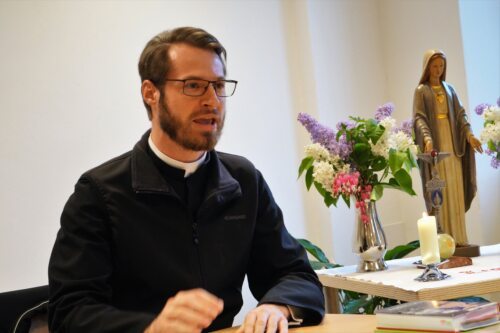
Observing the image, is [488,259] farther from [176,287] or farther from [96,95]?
[96,95]

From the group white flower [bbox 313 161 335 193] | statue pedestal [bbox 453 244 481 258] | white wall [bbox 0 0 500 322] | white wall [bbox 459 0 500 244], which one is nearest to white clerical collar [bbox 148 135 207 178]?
white flower [bbox 313 161 335 193]

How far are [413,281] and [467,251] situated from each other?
56 cm

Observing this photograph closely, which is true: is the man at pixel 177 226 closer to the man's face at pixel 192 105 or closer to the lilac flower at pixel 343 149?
the man's face at pixel 192 105

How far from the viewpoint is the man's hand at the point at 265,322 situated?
1.55 meters

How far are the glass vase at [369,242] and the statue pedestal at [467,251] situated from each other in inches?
12.9

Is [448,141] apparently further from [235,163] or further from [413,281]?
[235,163]

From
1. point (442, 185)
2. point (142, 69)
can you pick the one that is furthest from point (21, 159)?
point (442, 185)

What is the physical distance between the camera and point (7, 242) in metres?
3.33

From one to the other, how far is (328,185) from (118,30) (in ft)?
5.82

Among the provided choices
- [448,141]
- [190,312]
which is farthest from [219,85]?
[448,141]

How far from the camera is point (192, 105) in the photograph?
190 centimetres

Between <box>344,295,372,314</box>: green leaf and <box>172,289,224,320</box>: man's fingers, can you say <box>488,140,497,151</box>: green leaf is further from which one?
<box>172,289,224,320</box>: man's fingers

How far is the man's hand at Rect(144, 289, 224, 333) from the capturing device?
138 centimetres

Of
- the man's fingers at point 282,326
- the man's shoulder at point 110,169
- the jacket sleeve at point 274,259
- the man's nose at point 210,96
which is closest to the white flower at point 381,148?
the jacket sleeve at point 274,259
